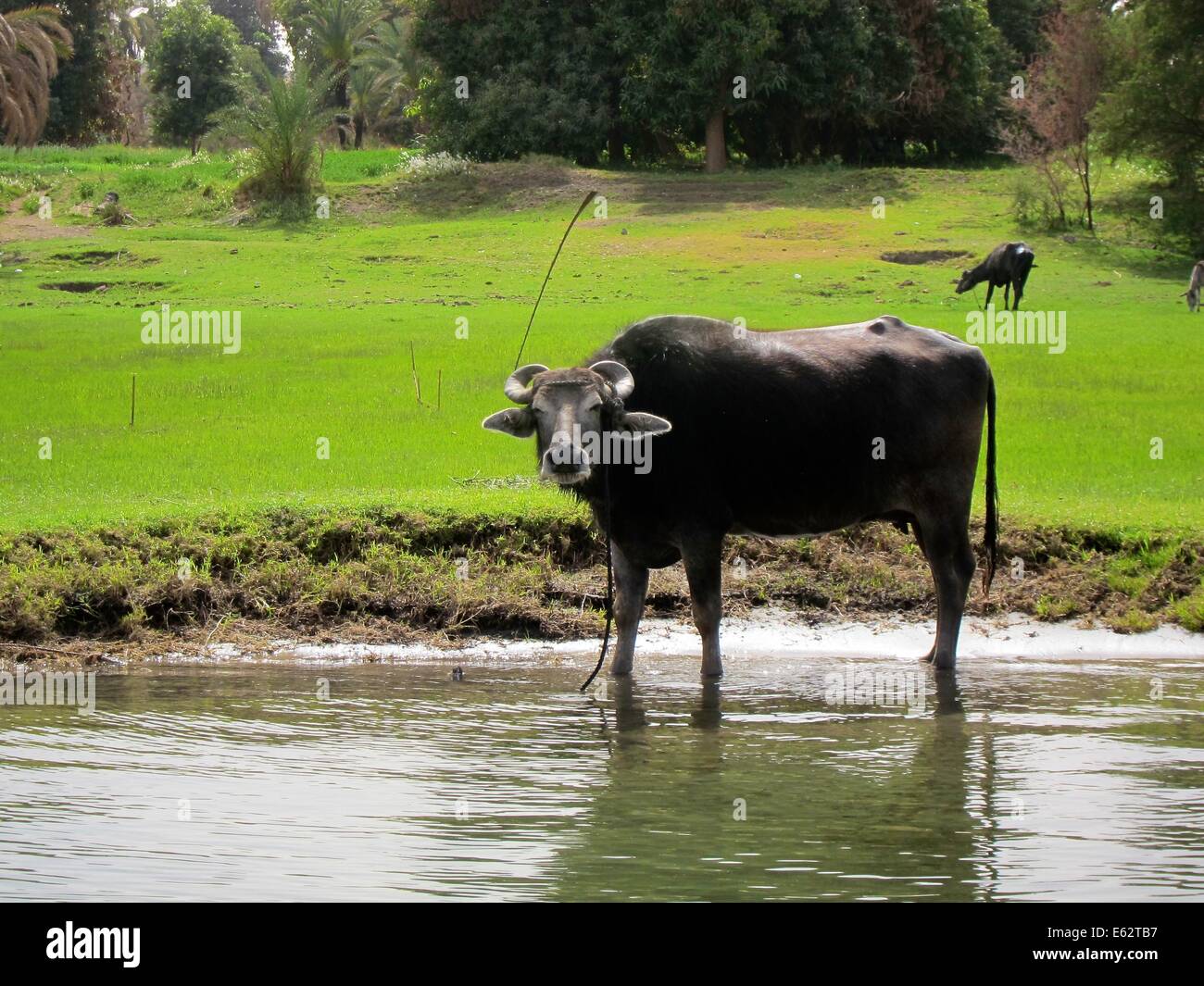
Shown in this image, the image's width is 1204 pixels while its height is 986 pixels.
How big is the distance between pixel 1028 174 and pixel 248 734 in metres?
31.3

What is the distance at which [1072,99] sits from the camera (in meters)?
32.9

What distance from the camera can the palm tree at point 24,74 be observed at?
111 feet

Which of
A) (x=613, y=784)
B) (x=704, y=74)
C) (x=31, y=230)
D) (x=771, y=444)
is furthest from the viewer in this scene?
(x=704, y=74)

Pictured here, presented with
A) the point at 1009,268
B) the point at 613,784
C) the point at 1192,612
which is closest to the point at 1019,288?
the point at 1009,268

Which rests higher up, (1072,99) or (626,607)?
(1072,99)

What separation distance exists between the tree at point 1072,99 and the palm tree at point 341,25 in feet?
114

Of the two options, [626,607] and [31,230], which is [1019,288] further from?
[31,230]

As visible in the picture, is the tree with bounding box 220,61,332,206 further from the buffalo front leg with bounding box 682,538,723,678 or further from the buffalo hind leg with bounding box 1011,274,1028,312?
the buffalo front leg with bounding box 682,538,723,678

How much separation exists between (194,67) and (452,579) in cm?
4723

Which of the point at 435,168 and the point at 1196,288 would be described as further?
the point at 435,168

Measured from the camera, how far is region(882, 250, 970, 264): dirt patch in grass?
1071 inches

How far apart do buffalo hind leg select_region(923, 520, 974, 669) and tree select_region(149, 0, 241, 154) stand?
1886 inches
